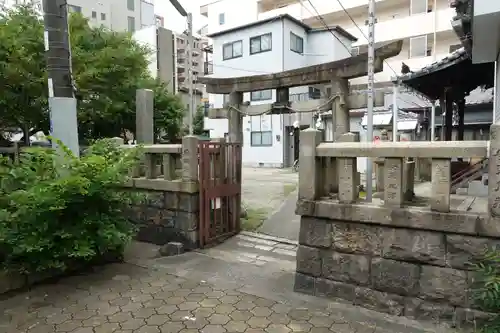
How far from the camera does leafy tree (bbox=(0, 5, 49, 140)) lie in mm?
8609

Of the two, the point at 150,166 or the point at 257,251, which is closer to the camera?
the point at 257,251

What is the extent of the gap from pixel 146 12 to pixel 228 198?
46917mm

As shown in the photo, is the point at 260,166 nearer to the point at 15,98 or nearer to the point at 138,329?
the point at 15,98

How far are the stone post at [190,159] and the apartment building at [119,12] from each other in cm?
3669

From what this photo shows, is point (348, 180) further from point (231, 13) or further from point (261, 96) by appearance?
point (231, 13)

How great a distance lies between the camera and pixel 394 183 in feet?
13.5

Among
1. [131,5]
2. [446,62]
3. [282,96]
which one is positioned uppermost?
[131,5]

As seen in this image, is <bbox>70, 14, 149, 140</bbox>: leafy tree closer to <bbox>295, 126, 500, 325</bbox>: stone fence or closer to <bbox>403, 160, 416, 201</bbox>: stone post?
<bbox>295, 126, 500, 325</bbox>: stone fence

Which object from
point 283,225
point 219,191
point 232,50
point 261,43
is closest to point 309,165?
point 219,191

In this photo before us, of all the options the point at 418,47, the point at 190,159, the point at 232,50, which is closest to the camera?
the point at 190,159

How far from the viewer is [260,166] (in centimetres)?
2767

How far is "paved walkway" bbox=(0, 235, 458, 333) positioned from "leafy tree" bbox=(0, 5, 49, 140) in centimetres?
561

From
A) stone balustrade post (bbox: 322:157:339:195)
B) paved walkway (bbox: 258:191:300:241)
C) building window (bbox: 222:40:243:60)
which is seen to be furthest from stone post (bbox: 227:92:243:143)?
building window (bbox: 222:40:243:60)

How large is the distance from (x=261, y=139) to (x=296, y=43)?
753 centimetres
